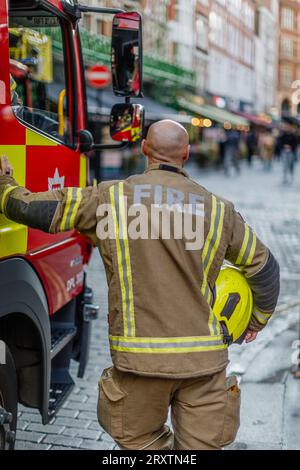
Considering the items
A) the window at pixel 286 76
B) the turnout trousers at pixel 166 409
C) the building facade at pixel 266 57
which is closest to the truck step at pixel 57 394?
the turnout trousers at pixel 166 409

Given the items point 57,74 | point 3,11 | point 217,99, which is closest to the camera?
point 3,11

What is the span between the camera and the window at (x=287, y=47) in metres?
81.6

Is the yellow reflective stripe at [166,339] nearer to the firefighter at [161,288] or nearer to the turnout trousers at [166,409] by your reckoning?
the firefighter at [161,288]

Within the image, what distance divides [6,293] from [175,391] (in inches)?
33.8

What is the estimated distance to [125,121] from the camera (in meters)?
4.22

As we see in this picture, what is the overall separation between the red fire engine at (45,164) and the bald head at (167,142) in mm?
686

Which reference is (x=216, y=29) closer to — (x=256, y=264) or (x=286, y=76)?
(x=256, y=264)

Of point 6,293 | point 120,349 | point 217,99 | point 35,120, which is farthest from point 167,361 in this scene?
point 217,99

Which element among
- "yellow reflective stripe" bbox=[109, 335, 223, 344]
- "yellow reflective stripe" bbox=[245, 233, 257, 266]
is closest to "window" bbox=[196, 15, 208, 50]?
"yellow reflective stripe" bbox=[245, 233, 257, 266]

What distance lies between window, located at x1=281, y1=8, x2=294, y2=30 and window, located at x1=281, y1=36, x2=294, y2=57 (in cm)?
181

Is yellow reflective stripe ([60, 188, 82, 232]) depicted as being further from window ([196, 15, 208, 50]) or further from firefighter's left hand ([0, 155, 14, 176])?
window ([196, 15, 208, 50])

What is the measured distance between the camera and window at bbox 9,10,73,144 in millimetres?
3699

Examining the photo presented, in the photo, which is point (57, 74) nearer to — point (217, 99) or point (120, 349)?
point (120, 349)

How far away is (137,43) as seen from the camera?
4.08 m
